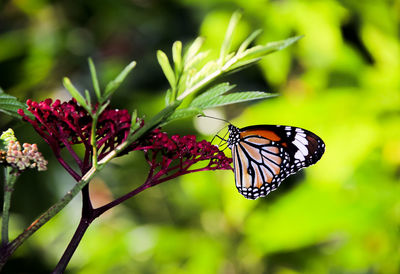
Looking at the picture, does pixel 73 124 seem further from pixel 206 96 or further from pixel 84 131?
pixel 206 96

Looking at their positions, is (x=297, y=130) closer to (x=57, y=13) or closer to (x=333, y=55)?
(x=333, y=55)

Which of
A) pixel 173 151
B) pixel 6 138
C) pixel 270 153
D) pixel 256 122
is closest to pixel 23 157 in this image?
pixel 6 138

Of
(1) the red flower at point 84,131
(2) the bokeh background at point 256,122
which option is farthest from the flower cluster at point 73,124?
(2) the bokeh background at point 256,122

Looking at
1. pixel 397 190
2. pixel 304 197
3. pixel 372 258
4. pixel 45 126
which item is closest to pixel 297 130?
pixel 45 126

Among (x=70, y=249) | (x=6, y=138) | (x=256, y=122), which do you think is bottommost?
(x=256, y=122)

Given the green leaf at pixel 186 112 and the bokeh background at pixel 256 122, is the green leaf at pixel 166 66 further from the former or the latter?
the bokeh background at pixel 256 122

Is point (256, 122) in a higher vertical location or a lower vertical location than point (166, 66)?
lower
